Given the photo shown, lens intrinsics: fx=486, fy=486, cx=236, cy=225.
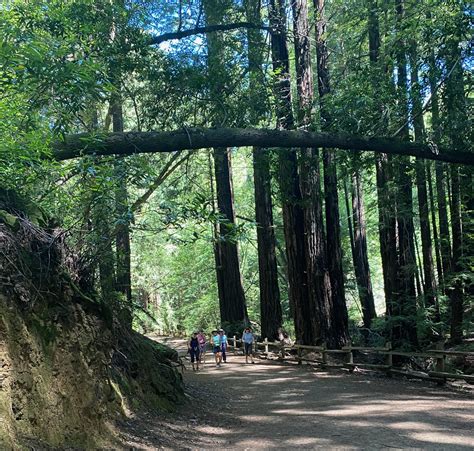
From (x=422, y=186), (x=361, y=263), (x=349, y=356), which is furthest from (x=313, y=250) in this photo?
(x=361, y=263)

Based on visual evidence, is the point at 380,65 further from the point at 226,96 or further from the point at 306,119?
the point at 226,96

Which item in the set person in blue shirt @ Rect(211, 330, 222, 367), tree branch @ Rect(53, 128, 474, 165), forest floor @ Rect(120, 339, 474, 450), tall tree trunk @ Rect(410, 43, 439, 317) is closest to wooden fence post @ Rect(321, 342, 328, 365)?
forest floor @ Rect(120, 339, 474, 450)

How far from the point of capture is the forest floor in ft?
22.3

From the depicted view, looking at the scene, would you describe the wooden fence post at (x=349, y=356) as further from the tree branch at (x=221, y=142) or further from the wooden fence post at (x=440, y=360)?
the tree branch at (x=221, y=142)

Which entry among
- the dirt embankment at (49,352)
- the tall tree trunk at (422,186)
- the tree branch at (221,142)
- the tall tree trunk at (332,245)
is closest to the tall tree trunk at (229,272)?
the tall tree trunk at (332,245)

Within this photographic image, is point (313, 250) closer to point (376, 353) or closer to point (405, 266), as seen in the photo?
point (405, 266)

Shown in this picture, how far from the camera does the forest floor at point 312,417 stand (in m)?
6.79

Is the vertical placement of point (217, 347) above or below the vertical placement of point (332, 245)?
below

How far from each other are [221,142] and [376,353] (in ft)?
31.2

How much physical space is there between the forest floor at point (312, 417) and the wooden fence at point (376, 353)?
1.20 feet

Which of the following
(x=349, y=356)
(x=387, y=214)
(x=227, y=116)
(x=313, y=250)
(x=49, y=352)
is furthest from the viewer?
(x=313, y=250)

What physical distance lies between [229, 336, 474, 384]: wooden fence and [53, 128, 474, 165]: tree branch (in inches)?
193

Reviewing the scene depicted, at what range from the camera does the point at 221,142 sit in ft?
27.9

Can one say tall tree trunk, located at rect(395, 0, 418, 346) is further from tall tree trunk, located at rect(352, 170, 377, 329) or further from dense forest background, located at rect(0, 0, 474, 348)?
tall tree trunk, located at rect(352, 170, 377, 329)
